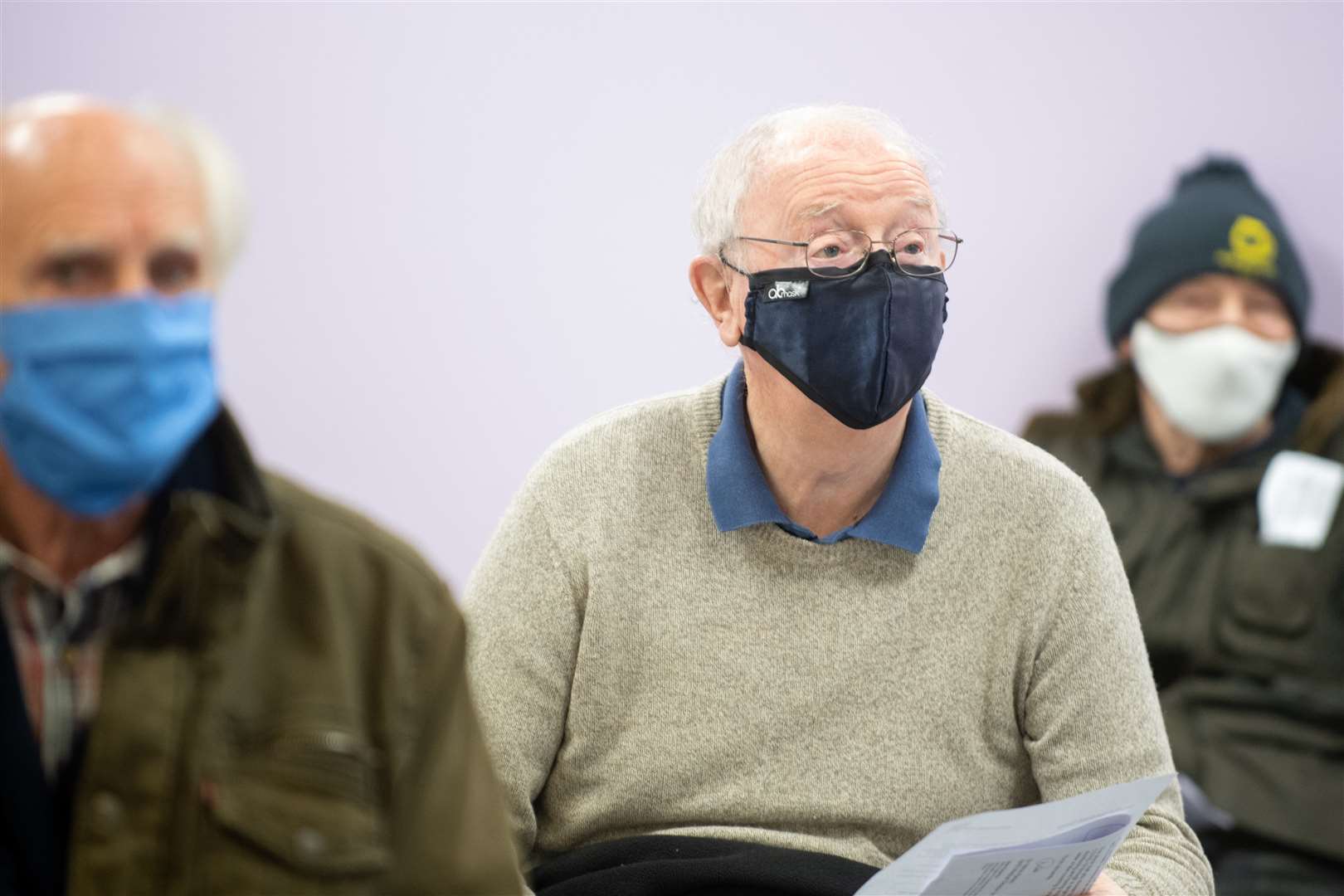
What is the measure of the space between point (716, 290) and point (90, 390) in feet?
3.00

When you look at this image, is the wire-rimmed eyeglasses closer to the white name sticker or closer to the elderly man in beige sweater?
the elderly man in beige sweater

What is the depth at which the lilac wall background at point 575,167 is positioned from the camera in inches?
118

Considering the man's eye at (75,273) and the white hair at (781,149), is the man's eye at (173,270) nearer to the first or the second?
the man's eye at (75,273)

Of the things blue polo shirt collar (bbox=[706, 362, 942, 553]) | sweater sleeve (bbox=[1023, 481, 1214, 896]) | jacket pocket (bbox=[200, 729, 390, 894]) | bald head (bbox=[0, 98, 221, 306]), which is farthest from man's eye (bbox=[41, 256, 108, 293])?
sweater sleeve (bbox=[1023, 481, 1214, 896])

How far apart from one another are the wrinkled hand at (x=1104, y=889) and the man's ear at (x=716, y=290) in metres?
0.69

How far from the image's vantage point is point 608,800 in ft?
5.57

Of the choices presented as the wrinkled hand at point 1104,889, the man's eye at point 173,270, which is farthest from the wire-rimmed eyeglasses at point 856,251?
the man's eye at point 173,270

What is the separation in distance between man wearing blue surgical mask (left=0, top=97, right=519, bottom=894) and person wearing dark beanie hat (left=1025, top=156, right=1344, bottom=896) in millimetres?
1916

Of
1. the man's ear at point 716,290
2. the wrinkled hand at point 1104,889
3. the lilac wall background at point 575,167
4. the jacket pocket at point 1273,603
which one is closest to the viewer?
the wrinkled hand at point 1104,889

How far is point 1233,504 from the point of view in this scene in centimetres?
299

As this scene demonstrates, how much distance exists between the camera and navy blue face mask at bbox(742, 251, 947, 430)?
66.3 inches

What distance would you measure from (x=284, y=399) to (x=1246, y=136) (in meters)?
2.01

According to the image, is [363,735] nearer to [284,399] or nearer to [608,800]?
[608,800]

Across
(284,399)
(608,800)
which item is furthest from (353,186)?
(608,800)
